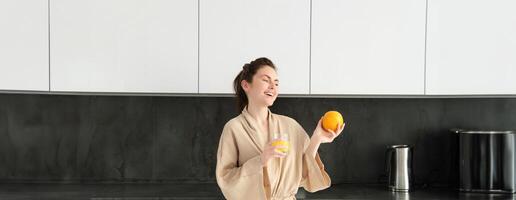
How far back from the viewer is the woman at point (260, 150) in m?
2.26

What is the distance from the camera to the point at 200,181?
10.9 ft

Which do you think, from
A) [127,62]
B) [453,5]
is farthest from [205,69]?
[453,5]

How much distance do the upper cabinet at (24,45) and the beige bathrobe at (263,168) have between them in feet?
3.45

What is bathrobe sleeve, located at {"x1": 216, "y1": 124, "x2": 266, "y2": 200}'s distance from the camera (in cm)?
224

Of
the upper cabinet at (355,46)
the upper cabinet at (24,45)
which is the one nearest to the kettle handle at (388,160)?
the upper cabinet at (355,46)

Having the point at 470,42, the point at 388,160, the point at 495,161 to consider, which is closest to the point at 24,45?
the point at 388,160

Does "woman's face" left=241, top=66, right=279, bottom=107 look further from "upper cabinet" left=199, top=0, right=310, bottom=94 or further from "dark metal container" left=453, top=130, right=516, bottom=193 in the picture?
"dark metal container" left=453, top=130, right=516, bottom=193

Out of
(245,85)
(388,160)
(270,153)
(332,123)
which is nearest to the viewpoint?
(270,153)

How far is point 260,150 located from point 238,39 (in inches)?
29.9

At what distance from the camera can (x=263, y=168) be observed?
227cm

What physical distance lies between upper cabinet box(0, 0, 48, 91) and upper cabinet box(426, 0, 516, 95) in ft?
5.83

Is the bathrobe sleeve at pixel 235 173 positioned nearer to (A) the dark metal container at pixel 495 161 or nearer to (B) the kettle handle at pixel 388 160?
(B) the kettle handle at pixel 388 160

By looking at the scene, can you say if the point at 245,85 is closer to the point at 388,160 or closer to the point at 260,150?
the point at 260,150

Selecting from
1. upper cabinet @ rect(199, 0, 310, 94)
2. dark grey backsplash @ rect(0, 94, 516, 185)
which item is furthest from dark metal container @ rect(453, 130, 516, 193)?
upper cabinet @ rect(199, 0, 310, 94)
